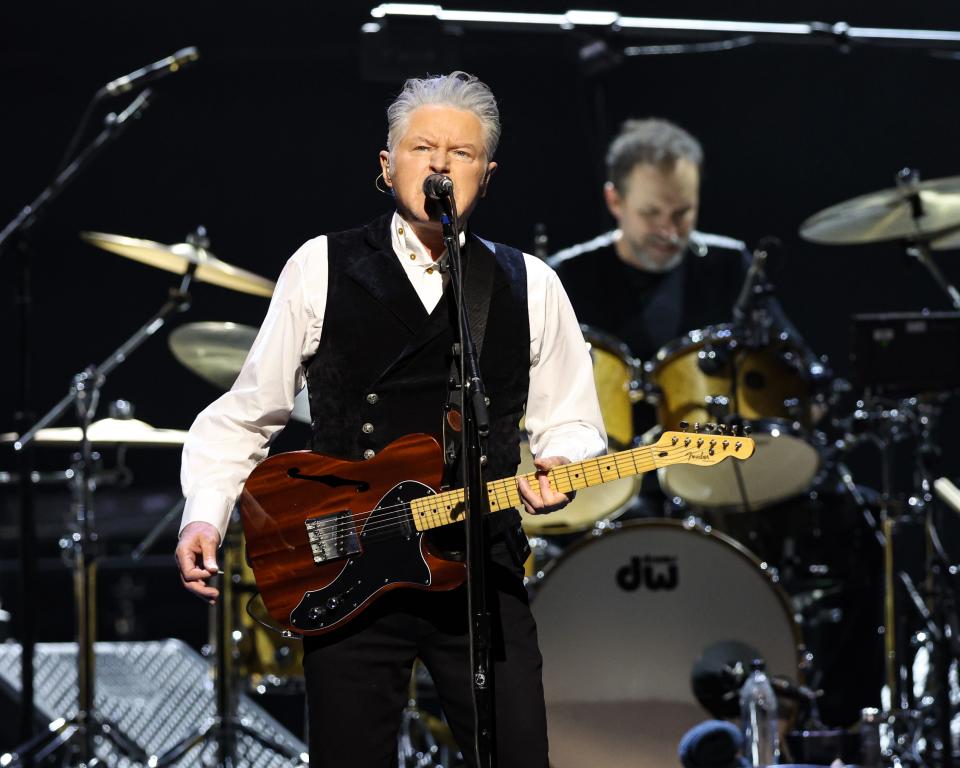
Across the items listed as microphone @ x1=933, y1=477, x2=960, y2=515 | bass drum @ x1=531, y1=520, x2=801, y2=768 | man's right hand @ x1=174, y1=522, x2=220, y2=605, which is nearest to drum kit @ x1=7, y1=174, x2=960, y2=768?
bass drum @ x1=531, y1=520, x2=801, y2=768

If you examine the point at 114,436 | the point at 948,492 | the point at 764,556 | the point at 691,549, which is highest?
the point at 114,436

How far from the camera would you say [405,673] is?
2666mm

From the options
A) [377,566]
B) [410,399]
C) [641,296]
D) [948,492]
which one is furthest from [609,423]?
[377,566]

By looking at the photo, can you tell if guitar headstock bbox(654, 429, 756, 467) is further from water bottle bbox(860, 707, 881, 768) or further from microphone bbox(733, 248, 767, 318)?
microphone bbox(733, 248, 767, 318)

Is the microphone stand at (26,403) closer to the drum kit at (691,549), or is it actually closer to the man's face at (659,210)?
the drum kit at (691,549)

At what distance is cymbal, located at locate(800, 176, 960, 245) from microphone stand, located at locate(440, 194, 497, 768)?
3.27 meters

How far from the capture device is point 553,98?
7371mm

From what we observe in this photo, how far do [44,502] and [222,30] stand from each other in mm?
2656

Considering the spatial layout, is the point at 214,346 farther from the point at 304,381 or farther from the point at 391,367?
the point at 391,367

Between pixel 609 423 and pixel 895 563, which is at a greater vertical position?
pixel 609 423

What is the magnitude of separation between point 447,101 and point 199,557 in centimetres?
102

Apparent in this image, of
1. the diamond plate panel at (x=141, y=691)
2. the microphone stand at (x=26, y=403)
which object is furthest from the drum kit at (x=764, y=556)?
the microphone stand at (x=26, y=403)

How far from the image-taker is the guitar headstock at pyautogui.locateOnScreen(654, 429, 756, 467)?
106 inches

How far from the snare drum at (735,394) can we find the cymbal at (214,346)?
1400mm
